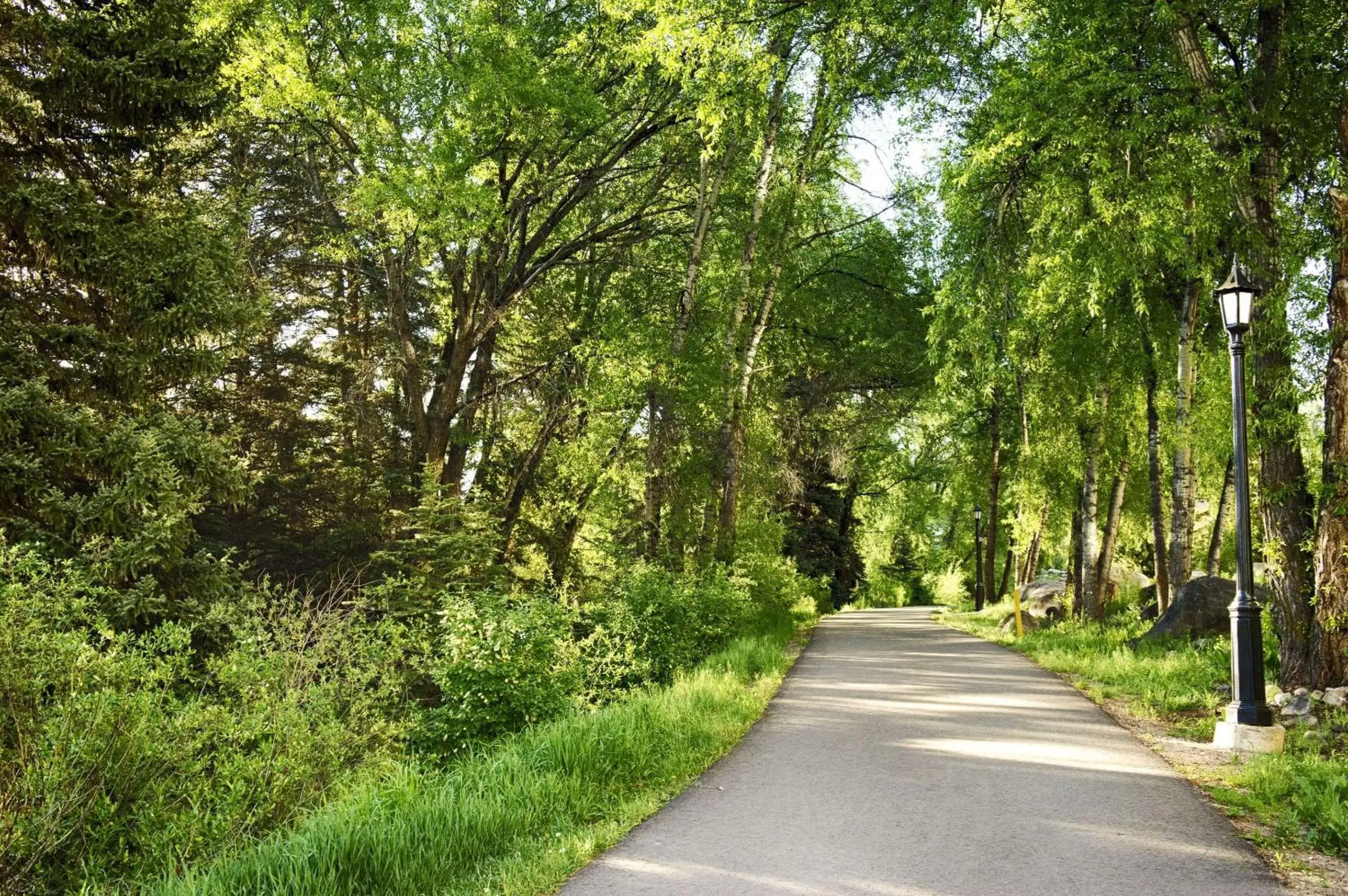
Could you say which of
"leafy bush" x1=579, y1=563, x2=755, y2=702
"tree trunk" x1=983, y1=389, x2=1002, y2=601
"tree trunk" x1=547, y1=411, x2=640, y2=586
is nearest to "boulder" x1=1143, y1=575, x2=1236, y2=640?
"leafy bush" x1=579, y1=563, x2=755, y2=702

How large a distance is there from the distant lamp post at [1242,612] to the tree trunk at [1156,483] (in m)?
8.67

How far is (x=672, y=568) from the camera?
18.4 m

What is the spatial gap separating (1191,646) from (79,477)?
14.9 m

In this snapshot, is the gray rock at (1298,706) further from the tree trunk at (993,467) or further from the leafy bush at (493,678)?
the tree trunk at (993,467)

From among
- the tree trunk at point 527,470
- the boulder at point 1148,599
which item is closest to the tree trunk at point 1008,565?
the boulder at point 1148,599

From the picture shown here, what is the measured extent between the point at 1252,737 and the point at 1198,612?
6475 mm

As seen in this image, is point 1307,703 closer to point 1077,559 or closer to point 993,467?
point 1077,559

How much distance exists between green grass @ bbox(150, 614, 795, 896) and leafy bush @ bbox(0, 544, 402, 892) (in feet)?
2.17

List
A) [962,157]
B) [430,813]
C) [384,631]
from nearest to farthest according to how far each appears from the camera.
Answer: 1. [430,813]
2. [384,631]
3. [962,157]

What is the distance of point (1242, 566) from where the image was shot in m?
8.57

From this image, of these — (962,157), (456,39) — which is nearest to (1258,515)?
(962,157)

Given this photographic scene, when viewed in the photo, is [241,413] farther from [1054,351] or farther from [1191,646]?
[1191,646]

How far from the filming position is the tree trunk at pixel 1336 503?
8.99m

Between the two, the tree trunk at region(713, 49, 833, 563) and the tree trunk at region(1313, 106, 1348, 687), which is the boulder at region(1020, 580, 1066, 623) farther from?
the tree trunk at region(1313, 106, 1348, 687)
